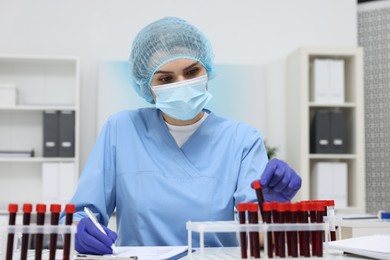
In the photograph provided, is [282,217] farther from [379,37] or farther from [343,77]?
[379,37]

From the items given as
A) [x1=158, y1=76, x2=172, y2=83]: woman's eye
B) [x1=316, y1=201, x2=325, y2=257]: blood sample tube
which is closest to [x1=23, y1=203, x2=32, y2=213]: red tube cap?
[x1=316, y1=201, x2=325, y2=257]: blood sample tube

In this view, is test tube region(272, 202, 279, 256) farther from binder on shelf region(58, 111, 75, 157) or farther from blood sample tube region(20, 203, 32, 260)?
binder on shelf region(58, 111, 75, 157)

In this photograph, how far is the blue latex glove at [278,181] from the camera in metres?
1.12

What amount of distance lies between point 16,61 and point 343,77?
2095mm

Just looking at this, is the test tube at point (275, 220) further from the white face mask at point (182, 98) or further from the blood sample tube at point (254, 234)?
the white face mask at point (182, 98)

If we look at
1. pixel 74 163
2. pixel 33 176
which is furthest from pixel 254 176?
pixel 33 176

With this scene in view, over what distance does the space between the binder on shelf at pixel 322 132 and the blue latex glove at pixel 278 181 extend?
216 centimetres

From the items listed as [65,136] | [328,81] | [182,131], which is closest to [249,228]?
[182,131]

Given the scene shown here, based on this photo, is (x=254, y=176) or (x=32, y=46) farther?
(x=32, y=46)

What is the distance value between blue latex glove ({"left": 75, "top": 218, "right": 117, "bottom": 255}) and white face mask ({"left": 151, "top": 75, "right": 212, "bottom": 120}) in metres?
0.50

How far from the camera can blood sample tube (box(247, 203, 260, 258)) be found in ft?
2.97

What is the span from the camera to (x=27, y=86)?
3.40 meters

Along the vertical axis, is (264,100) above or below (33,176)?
above

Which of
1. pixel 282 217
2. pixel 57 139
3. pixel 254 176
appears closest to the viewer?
pixel 282 217
